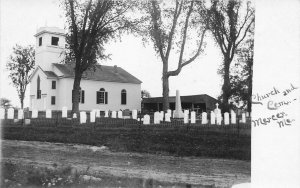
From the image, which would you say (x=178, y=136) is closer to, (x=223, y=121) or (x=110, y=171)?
(x=223, y=121)

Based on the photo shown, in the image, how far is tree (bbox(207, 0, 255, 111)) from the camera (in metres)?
4.86

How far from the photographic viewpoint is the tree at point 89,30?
194 inches

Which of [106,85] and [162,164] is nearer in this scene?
[162,164]

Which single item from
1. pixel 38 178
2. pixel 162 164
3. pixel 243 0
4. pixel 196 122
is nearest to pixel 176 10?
pixel 243 0

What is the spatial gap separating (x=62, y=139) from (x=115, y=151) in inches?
38.1

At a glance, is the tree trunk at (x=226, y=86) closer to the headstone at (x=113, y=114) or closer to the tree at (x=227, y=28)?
the tree at (x=227, y=28)

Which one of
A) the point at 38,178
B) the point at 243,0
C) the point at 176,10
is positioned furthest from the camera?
the point at 176,10

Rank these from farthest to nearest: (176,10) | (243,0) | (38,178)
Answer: (176,10), (243,0), (38,178)

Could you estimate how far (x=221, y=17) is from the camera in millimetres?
5082

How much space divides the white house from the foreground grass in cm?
48

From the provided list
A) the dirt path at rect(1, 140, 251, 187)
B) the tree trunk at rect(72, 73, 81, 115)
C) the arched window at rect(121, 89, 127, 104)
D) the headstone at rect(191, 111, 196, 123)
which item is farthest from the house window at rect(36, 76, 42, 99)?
the headstone at rect(191, 111, 196, 123)

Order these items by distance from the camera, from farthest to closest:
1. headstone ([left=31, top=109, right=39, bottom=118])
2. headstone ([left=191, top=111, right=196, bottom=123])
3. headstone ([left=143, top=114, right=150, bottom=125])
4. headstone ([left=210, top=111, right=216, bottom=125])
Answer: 1. headstone ([left=191, top=111, right=196, bottom=123])
2. headstone ([left=210, top=111, right=216, bottom=125])
3. headstone ([left=143, top=114, right=150, bottom=125])
4. headstone ([left=31, top=109, right=39, bottom=118])

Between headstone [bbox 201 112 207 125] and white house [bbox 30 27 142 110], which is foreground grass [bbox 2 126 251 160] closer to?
headstone [bbox 201 112 207 125]
